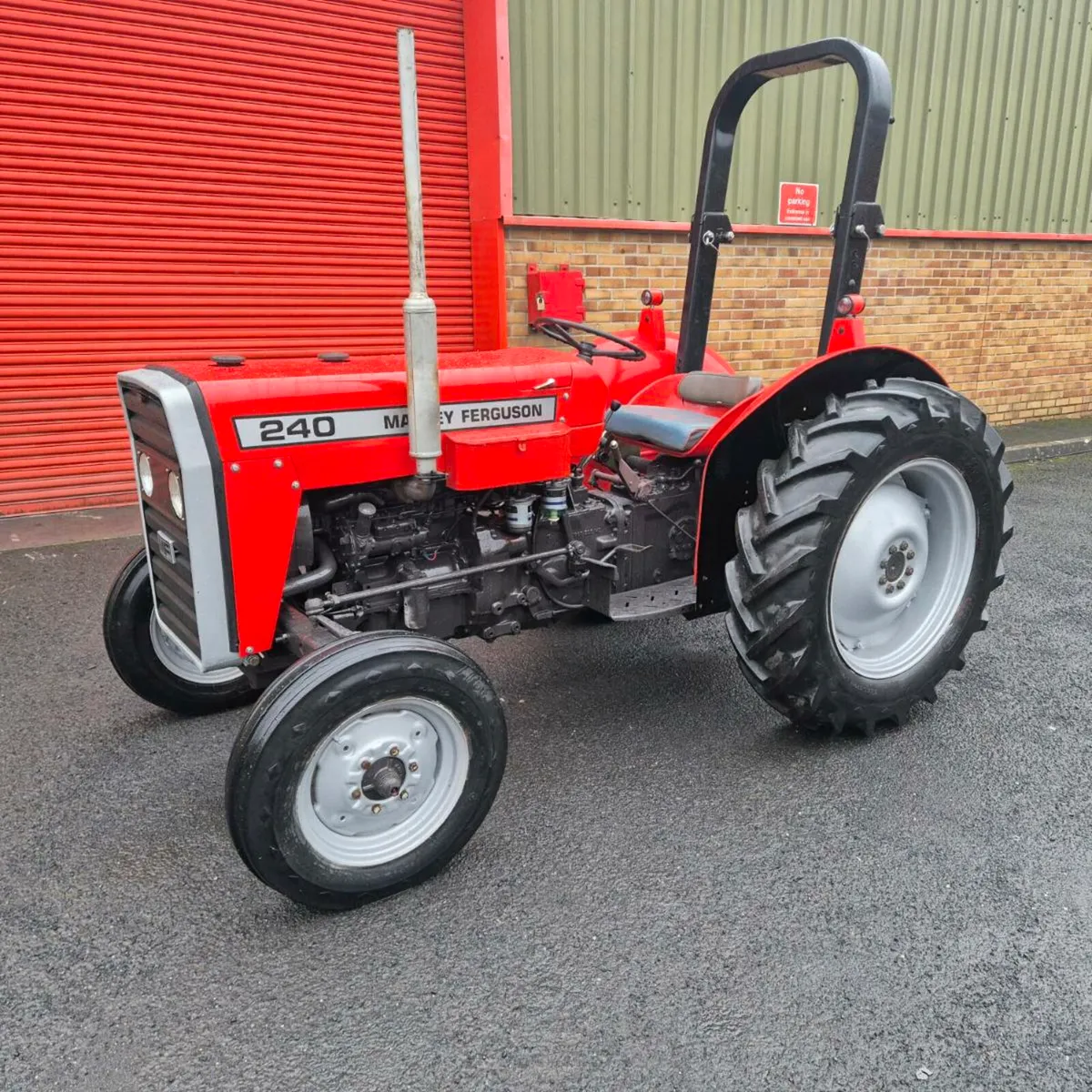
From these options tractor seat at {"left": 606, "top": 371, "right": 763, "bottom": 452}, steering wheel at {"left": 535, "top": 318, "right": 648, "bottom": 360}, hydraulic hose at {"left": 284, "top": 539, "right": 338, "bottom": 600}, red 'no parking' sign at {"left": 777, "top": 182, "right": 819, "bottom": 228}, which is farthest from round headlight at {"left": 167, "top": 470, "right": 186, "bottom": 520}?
red 'no parking' sign at {"left": 777, "top": 182, "right": 819, "bottom": 228}

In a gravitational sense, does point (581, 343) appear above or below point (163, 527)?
above

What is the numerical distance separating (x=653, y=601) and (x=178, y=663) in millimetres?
1640

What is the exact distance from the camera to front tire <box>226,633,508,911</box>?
206cm

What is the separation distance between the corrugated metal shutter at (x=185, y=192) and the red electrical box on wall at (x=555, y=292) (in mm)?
831

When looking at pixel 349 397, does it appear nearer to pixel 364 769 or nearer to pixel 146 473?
pixel 146 473

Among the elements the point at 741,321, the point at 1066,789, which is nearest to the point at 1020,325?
the point at 741,321

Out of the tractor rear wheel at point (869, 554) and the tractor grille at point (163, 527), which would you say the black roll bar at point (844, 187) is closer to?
the tractor rear wheel at point (869, 554)

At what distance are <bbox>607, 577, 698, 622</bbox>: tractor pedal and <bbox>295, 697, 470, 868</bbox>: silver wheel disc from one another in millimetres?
Result: 876

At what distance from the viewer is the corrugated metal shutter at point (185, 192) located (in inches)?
209

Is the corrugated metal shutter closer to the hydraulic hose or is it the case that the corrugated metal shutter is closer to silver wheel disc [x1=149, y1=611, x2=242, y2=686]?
silver wheel disc [x1=149, y1=611, x2=242, y2=686]

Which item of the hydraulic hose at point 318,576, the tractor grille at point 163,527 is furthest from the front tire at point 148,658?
the hydraulic hose at point 318,576

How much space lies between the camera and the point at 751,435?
3.05 metres

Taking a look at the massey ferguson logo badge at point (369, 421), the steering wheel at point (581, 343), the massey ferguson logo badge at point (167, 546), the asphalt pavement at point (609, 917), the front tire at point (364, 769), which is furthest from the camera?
the steering wheel at point (581, 343)

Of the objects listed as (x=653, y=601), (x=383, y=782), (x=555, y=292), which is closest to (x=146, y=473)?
(x=383, y=782)
